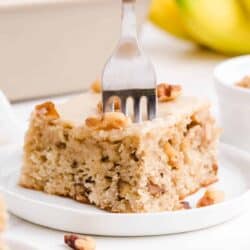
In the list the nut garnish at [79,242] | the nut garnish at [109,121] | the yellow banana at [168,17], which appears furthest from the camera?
the yellow banana at [168,17]

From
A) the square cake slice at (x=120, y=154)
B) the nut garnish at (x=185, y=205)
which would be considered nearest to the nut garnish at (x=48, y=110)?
the square cake slice at (x=120, y=154)

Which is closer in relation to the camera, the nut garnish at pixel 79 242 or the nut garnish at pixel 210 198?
the nut garnish at pixel 79 242

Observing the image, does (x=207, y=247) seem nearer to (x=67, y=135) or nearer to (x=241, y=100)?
(x=67, y=135)

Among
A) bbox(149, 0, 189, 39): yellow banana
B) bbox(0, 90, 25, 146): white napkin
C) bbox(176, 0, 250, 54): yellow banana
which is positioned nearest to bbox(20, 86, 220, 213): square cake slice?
bbox(0, 90, 25, 146): white napkin

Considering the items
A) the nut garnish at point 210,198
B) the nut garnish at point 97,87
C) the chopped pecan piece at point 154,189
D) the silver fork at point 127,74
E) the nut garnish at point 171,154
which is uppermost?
the silver fork at point 127,74

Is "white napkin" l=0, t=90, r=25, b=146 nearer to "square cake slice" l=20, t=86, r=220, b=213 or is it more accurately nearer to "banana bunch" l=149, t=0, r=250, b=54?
"square cake slice" l=20, t=86, r=220, b=213

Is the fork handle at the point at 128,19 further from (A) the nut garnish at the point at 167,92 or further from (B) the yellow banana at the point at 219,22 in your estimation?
(B) the yellow banana at the point at 219,22
